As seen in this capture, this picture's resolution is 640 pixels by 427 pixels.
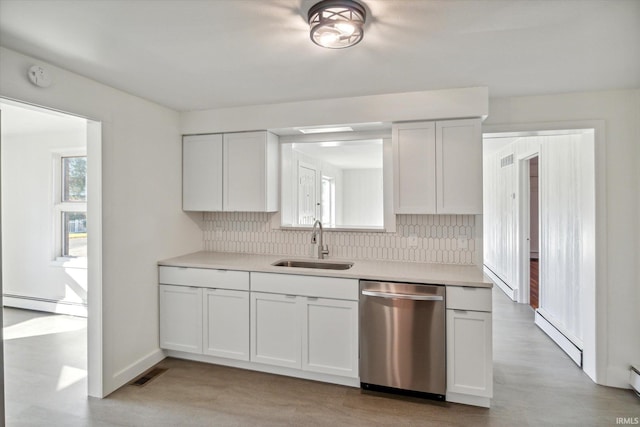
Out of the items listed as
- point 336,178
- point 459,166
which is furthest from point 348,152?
point 459,166

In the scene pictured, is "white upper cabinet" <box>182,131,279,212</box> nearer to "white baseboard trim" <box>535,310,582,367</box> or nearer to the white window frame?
the white window frame

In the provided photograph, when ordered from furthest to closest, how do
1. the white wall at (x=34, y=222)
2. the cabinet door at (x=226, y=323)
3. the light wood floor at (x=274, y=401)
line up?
the white wall at (x=34, y=222)
the cabinet door at (x=226, y=323)
the light wood floor at (x=274, y=401)

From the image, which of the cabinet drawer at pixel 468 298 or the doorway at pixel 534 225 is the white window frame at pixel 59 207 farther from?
the doorway at pixel 534 225

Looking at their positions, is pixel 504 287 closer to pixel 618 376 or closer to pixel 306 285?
pixel 618 376

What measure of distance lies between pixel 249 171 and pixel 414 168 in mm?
1583

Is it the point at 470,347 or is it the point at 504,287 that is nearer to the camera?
the point at 470,347

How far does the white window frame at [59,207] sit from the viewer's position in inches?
182

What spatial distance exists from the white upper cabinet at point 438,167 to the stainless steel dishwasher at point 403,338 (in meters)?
0.74

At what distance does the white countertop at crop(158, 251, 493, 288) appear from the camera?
254cm

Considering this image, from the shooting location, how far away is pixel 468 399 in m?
2.53

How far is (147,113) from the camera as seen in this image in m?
3.07

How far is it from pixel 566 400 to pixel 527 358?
71 centimetres

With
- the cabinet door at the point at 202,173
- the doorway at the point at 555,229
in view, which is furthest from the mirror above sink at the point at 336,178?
the doorway at the point at 555,229

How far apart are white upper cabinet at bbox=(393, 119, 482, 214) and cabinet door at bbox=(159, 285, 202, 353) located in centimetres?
206
